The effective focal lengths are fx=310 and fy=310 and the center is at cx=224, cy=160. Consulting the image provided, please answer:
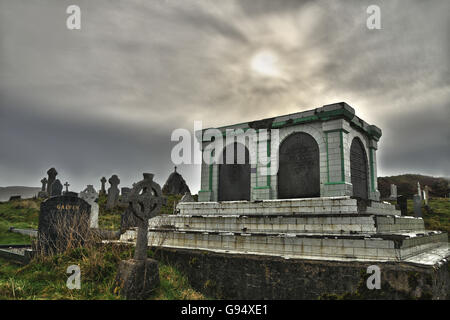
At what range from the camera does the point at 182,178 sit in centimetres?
3472

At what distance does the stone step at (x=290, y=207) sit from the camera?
27.7 feet

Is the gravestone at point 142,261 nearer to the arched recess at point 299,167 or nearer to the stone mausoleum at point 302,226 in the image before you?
the stone mausoleum at point 302,226

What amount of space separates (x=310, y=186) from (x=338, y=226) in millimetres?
3143

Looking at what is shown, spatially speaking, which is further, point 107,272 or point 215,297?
point 215,297

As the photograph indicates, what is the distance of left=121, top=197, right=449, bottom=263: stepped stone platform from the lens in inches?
256

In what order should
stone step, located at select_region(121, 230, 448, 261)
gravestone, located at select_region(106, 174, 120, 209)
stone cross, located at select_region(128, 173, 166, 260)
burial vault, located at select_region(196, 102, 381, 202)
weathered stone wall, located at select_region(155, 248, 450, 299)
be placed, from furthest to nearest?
1. gravestone, located at select_region(106, 174, 120, 209)
2. burial vault, located at select_region(196, 102, 381, 202)
3. stone cross, located at select_region(128, 173, 166, 260)
4. stone step, located at select_region(121, 230, 448, 261)
5. weathered stone wall, located at select_region(155, 248, 450, 299)

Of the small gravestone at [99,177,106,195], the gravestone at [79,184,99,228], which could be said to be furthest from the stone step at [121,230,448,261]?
the small gravestone at [99,177,106,195]

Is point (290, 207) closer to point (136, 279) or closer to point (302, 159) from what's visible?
point (302, 159)

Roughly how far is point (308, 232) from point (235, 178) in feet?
17.4

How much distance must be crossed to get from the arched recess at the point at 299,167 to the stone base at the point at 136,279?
20.0 ft

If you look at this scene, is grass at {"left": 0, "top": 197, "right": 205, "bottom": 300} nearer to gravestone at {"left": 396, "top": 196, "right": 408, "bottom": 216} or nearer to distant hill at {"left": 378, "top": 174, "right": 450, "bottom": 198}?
gravestone at {"left": 396, "top": 196, "right": 408, "bottom": 216}

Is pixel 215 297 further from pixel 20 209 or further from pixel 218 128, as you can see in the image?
pixel 20 209

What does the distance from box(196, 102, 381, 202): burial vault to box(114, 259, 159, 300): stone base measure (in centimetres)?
598

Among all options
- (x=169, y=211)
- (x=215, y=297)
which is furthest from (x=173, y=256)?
(x=169, y=211)
